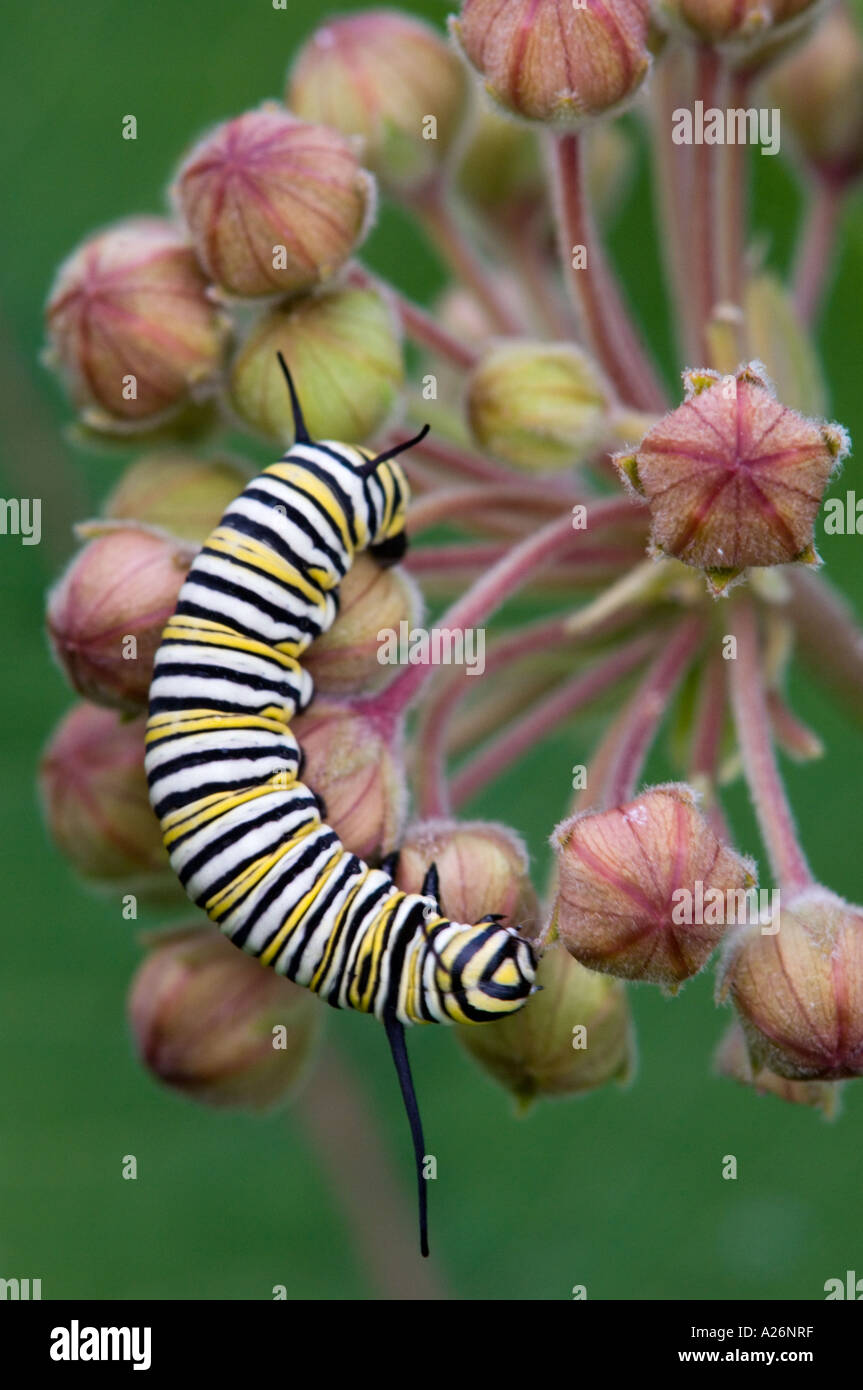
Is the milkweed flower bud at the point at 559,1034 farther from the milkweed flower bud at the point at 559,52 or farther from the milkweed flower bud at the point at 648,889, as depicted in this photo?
the milkweed flower bud at the point at 559,52

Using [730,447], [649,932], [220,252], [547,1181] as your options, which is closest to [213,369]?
[220,252]

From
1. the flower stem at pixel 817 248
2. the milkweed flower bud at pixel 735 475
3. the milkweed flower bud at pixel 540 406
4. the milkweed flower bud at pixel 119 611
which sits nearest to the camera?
→ the milkweed flower bud at pixel 735 475

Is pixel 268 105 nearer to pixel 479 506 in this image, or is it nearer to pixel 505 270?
pixel 479 506

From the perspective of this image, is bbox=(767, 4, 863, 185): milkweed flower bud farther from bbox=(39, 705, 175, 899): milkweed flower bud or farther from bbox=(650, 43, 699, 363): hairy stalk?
bbox=(39, 705, 175, 899): milkweed flower bud

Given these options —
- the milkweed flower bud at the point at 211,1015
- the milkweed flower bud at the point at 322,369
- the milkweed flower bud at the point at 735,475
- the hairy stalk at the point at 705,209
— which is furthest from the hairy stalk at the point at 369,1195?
the milkweed flower bud at the point at 735,475

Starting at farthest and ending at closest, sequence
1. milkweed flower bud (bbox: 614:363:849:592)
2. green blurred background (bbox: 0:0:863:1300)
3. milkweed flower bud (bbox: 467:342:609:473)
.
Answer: green blurred background (bbox: 0:0:863:1300)
milkweed flower bud (bbox: 467:342:609:473)
milkweed flower bud (bbox: 614:363:849:592)

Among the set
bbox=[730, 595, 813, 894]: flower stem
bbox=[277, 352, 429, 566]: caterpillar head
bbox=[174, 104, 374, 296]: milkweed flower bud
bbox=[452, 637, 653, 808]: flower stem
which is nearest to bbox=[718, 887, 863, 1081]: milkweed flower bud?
bbox=[730, 595, 813, 894]: flower stem
